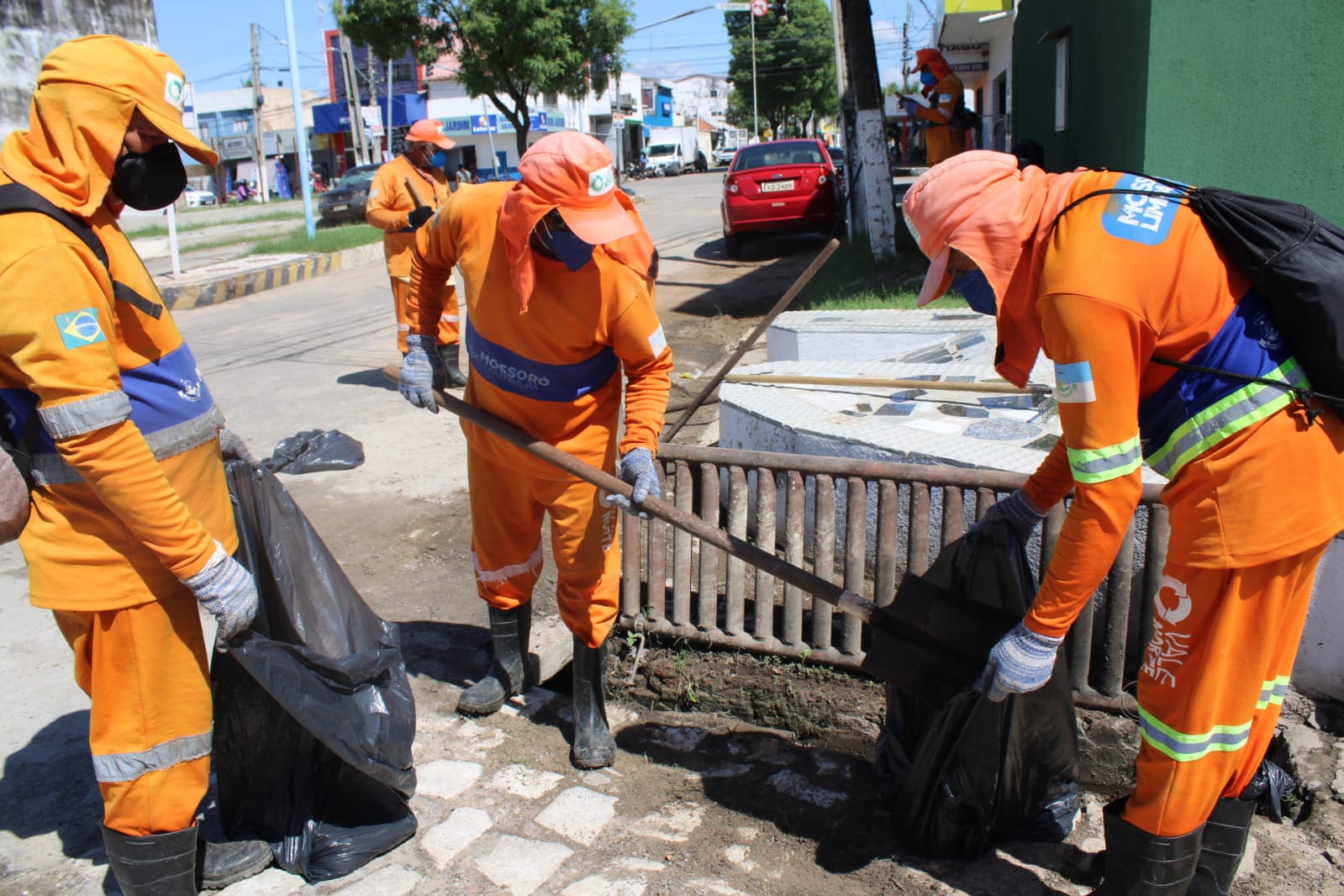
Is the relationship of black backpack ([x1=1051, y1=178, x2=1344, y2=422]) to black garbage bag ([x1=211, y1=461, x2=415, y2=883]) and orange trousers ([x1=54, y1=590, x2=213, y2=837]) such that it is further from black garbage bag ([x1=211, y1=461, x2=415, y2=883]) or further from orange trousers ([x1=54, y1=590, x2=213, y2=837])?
orange trousers ([x1=54, y1=590, x2=213, y2=837])

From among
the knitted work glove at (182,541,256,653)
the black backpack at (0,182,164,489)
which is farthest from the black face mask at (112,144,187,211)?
the knitted work glove at (182,541,256,653)

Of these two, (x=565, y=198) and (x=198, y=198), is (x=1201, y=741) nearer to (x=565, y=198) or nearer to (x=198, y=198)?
(x=565, y=198)

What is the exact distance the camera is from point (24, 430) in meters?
2.02

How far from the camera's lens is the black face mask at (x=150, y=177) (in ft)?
6.87

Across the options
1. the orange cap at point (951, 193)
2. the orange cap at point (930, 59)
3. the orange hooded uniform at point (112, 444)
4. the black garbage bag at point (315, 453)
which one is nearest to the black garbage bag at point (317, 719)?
the orange hooded uniform at point (112, 444)

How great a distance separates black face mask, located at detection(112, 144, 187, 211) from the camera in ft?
6.87

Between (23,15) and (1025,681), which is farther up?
(23,15)

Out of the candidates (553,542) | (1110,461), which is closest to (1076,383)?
(1110,461)

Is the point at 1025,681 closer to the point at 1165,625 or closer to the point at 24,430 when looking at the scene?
the point at 1165,625

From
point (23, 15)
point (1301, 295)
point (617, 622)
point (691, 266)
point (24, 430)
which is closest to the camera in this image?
point (1301, 295)

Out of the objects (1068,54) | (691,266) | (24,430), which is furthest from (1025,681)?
(691,266)

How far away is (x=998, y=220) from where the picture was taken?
1.97 metres

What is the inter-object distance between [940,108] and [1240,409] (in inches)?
414

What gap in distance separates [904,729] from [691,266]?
38.3 ft
